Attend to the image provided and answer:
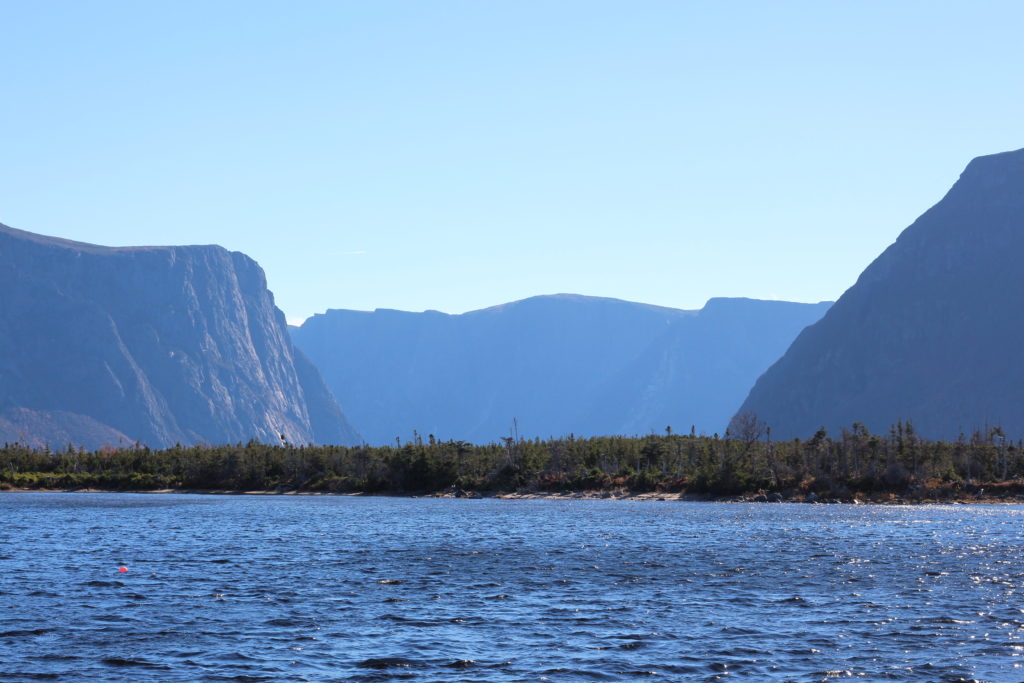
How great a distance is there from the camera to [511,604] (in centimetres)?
6062

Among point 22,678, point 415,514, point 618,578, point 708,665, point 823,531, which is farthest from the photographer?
point 415,514

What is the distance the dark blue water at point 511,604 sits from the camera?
43656 millimetres

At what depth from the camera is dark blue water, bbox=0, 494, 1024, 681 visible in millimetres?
43656

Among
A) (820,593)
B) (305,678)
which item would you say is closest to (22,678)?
(305,678)

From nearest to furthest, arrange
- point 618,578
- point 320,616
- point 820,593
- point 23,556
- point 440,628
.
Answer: point 440,628
point 320,616
point 820,593
point 618,578
point 23,556

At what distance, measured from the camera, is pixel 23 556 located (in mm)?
87625

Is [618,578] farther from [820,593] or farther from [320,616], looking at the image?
[320,616]

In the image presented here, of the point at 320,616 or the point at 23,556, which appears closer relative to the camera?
the point at 320,616

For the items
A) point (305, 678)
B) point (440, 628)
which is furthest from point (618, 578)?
point (305, 678)

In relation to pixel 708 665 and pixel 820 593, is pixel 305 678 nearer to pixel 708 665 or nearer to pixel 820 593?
pixel 708 665

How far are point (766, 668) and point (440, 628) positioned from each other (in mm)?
16530

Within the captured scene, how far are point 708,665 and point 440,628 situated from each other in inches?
568

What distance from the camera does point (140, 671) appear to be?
42.4m

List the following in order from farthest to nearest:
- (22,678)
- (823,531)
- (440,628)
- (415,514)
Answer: (415,514) < (823,531) < (440,628) < (22,678)
